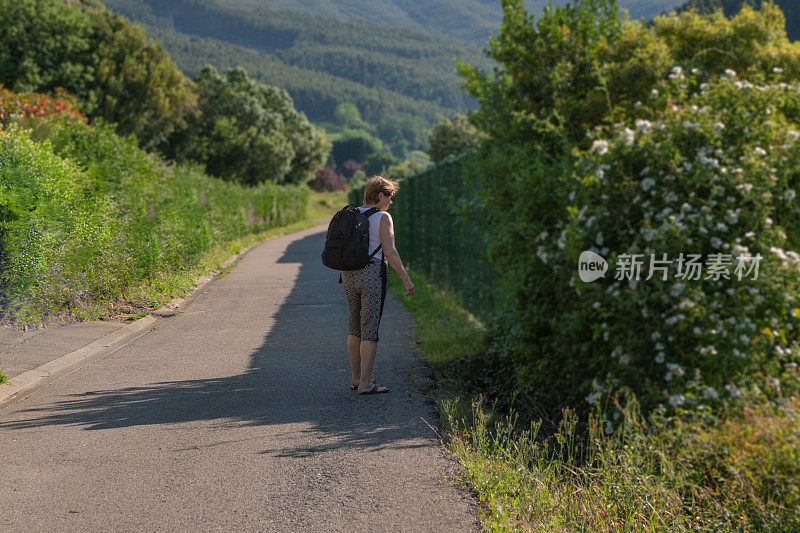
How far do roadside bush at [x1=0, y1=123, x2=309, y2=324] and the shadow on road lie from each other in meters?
2.14

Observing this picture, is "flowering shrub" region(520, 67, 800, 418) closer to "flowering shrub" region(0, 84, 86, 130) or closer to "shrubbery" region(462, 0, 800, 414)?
"shrubbery" region(462, 0, 800, 414)

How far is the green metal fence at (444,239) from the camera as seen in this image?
967 centimetres

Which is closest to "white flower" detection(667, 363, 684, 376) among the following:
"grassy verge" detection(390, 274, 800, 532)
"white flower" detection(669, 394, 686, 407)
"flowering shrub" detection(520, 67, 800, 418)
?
"flowering shrub" detection(520, 67, 800, 418)

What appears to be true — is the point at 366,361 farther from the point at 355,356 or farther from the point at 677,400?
the point at 677,400

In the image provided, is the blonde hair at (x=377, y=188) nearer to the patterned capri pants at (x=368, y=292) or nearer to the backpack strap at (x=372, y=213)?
the backpack strap at (x=372, y=213)

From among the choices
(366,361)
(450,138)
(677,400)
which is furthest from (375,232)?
(450,138)

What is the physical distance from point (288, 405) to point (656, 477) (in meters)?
3.16

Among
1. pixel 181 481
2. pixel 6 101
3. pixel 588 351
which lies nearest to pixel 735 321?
pixel 588 351

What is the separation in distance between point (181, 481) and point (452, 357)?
3548mm

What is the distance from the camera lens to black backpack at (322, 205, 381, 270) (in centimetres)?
602

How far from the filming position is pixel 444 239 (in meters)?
12.5

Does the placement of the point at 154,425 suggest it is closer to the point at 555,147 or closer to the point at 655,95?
the point at 555,147

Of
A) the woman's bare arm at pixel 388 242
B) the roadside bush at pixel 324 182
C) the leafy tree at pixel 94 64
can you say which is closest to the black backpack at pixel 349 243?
the woman's bare arm at pixel 388 242

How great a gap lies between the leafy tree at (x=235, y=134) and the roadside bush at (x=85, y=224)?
2800cm
